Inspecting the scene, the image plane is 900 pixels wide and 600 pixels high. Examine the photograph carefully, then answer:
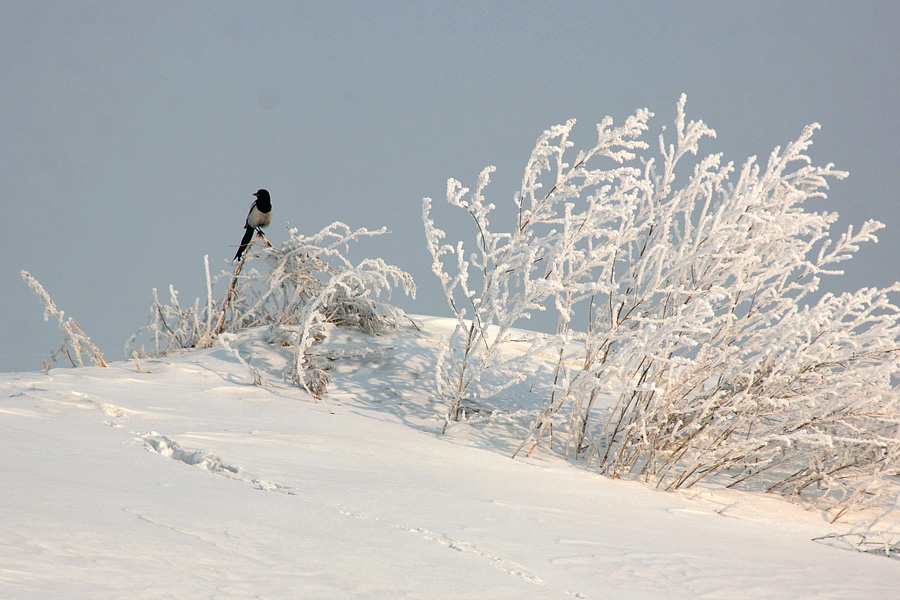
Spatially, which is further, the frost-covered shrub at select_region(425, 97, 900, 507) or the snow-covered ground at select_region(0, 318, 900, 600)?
the frost-covered shrub at select_region(425, 97, 900, 507)

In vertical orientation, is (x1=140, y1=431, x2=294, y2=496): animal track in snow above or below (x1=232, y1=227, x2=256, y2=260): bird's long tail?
below

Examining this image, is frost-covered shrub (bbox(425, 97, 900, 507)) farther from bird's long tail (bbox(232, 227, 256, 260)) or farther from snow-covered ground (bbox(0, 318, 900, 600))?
bird's long tail (bbox(232, 227, 256, 260))

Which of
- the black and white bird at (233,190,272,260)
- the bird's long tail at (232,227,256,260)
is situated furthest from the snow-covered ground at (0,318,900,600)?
the black and white bird at (233,190,272,260)

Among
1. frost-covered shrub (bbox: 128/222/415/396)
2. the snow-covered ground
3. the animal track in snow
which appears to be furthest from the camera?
frost-covered shrub (bbox: 128/222/415/396)

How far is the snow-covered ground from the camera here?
3.75 ft

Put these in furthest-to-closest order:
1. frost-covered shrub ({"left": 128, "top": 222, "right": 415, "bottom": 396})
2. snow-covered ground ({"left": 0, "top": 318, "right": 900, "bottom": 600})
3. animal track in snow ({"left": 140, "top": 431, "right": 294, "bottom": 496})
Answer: frost-covered shrub ({"left": 128, "top": 222, "right": 415, "bottom": 396}) < animal track in snow ({"left": 140, "top": 431, "right": 294, "bottom": 496}) < snow-covered ground ({"left": 0, "top": 318, "right": 900, "bottom": 600})

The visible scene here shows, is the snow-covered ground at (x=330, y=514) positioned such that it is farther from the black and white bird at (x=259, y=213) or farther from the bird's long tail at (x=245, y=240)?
the black and white bird at (x=259, y=213)

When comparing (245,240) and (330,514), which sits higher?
(245,240)

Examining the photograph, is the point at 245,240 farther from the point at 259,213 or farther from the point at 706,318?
the point at 706,318

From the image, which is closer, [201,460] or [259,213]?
[201,460]

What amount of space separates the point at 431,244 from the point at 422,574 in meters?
2.34

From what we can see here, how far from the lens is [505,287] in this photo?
11.4 feet

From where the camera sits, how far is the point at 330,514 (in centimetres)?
168

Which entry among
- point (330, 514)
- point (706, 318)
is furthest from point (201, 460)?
point (706, 318)
